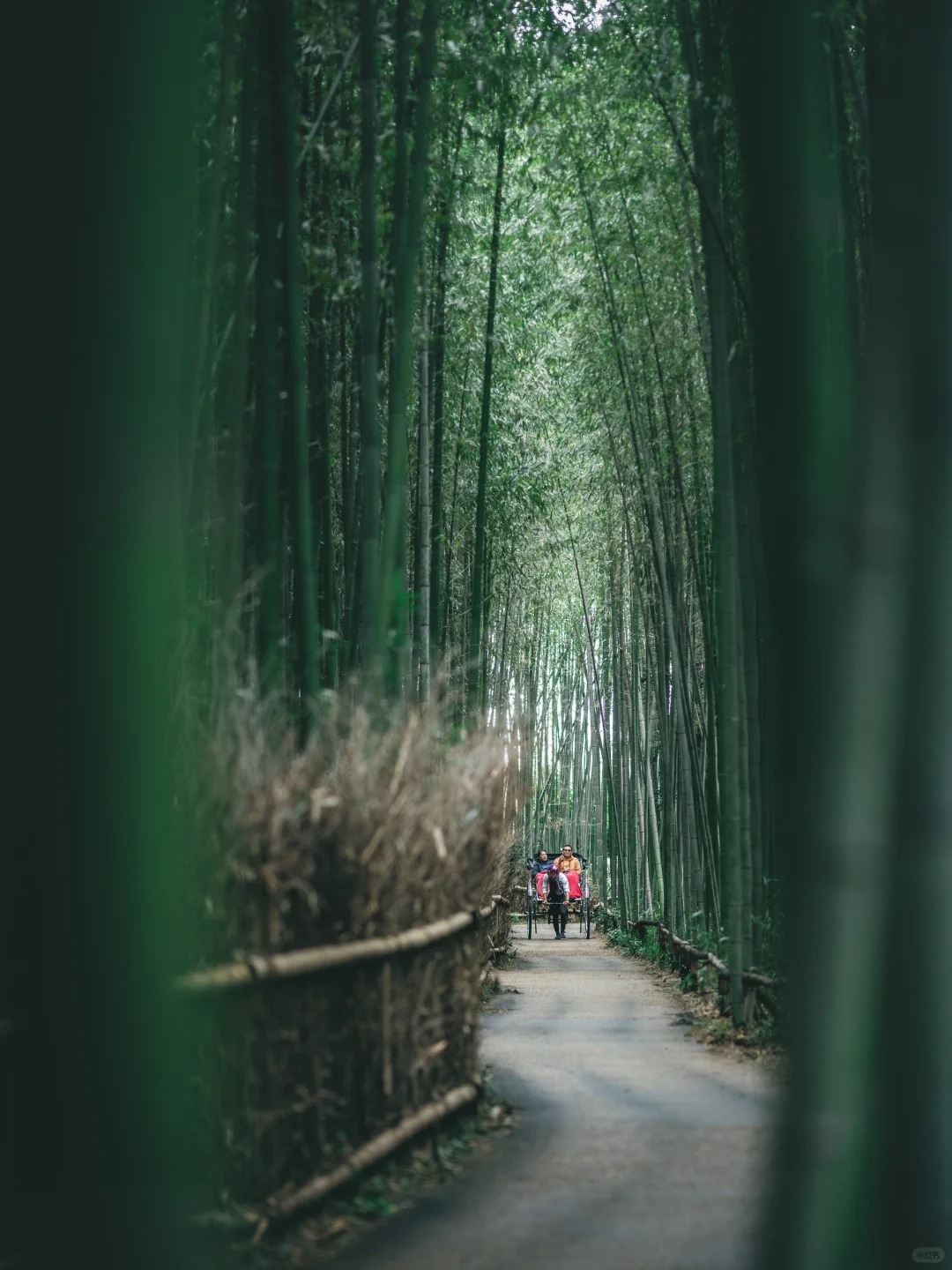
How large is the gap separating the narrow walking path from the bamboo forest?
0.02 meters

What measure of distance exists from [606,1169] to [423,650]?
327cm

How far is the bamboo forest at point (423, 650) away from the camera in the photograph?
4.89 feet

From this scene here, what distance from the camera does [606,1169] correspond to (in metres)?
3.81

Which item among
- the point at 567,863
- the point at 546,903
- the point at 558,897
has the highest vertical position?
the point at 567,863

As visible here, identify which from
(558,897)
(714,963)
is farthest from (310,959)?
(558,897)

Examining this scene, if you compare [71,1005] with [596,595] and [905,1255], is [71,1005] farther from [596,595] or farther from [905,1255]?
[596,595]

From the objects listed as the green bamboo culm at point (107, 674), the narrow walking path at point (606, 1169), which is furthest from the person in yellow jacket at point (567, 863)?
the green bamboo culm at point (107, 674)

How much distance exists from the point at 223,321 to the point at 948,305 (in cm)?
422

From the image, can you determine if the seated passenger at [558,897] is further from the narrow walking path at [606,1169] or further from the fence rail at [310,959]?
the fence rail at [310,959]

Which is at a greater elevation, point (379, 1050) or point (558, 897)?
point (379, 1050)

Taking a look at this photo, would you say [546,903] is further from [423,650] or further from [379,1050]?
[379,1050]

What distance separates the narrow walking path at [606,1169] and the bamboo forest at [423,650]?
0.02 m

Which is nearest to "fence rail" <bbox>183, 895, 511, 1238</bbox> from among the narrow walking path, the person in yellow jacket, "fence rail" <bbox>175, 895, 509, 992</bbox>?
"fence rail" <bbox>175, 895, 509, 992</bbox>

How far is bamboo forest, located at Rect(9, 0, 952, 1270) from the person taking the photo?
4.89 ft
